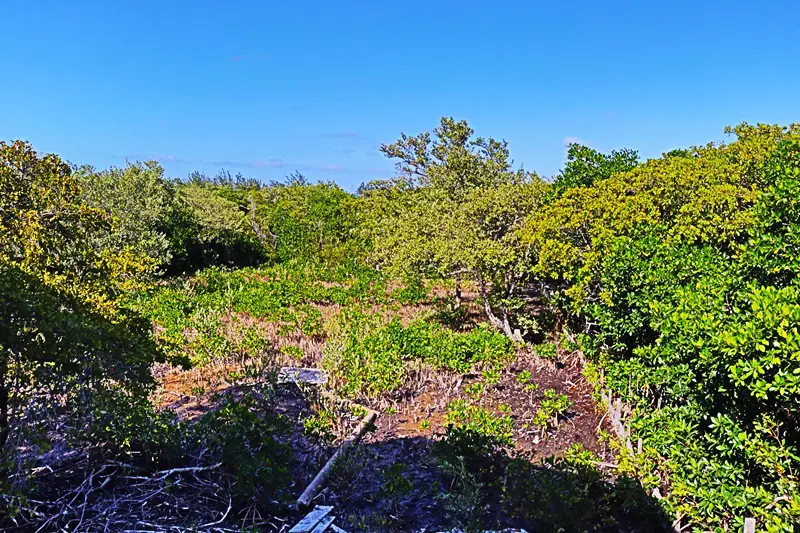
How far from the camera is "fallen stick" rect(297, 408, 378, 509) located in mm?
6141

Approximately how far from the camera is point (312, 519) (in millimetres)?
5750

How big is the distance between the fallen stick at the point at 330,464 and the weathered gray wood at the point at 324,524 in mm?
384

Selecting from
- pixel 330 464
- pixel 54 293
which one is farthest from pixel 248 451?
pixel 54 293

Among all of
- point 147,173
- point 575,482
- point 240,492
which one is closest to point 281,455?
point 240,492

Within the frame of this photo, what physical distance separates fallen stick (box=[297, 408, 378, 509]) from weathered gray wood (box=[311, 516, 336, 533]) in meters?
0.38

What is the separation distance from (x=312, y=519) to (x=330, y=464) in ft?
3.89

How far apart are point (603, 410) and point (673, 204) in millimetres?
4176

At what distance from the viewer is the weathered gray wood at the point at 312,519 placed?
5516 mm

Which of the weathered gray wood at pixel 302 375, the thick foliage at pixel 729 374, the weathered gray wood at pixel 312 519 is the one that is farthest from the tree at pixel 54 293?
the thick foliage at pixel 729 374

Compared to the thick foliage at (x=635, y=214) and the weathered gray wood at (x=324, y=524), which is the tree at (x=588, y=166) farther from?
the weathered gray wood at (x=324, y=524)

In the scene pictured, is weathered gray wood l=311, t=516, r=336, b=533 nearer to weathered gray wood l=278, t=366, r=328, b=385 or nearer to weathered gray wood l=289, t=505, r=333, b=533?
weathered gray wood l=289, t=505, r=333, b=533

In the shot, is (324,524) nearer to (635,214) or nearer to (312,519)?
(312,519)

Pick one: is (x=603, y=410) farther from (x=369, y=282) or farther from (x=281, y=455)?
(x=369, y=282)

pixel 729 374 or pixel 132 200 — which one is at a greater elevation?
pixel 132 200
